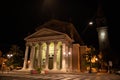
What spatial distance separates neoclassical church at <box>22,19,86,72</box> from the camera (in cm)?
3809

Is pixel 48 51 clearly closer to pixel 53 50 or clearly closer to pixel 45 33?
pixel 53 50

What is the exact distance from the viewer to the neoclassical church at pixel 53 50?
38.1 metres

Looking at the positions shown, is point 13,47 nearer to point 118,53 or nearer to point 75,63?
point 75,63

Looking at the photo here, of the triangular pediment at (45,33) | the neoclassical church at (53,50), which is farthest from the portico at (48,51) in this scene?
the triangular pediment at (45,33)

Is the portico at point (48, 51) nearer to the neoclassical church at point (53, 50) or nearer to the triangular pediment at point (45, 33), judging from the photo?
the neoclassical church at point (53, 50)

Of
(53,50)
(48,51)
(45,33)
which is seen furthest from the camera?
(53,50)

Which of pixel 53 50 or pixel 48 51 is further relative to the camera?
pixel 53 50

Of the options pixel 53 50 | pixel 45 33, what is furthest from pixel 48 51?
pixel 45 33

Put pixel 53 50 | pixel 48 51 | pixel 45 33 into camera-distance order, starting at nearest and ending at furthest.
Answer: pixel 48 51, pixel 45 33, pixel 53 50

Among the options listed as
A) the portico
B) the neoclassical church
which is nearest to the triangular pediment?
the neoclassical church

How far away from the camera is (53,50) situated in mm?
41844

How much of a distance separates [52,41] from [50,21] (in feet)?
36.0

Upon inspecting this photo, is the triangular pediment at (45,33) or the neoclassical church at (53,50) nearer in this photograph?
the neoclassical church at (53,50)

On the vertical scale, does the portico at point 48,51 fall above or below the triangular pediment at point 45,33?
below
